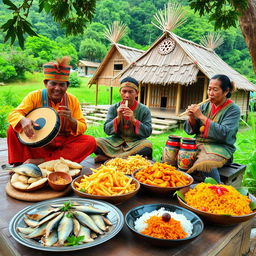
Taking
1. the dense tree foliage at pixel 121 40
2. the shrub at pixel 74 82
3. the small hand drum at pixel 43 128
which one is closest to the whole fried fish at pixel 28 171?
the small hand drum at pixel 43 128

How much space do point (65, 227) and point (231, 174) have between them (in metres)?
2.28

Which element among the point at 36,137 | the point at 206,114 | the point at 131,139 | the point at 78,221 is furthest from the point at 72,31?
the point at 78,221

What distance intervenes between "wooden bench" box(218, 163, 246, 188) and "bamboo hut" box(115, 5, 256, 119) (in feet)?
22.5

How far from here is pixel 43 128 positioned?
2.75 metres

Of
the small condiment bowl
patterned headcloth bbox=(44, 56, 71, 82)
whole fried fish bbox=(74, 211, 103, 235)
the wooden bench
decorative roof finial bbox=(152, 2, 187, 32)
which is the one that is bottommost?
the wooden bench

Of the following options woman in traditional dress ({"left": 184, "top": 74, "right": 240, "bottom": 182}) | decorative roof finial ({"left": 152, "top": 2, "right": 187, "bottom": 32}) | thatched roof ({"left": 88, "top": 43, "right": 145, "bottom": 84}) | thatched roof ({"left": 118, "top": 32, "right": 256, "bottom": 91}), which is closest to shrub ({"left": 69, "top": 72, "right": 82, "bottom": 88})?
thatched roof ({"left": 88, "top": 43, "right": 145, "bottom": 84})

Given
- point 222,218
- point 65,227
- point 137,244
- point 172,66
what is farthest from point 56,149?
point 172,66

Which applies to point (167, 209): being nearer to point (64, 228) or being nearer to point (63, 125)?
point (64, 228)

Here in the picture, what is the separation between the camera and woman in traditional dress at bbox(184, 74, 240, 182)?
2814 mm

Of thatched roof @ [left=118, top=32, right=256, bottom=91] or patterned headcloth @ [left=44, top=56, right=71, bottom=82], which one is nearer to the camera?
patterned headcloth @ [left=44, top=56, right=71, bottom=82]

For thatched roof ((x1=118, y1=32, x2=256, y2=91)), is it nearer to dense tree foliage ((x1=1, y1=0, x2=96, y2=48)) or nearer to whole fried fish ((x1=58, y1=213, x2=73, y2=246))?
dense tree foliage ((x1=1, y1=0, x2=96, y2=48))

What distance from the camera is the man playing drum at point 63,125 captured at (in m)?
2.80

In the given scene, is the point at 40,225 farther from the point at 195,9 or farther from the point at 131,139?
the point at 195,9

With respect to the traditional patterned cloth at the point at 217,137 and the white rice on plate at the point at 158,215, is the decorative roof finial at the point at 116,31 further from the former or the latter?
the white rice on plate at the point at 158,215
